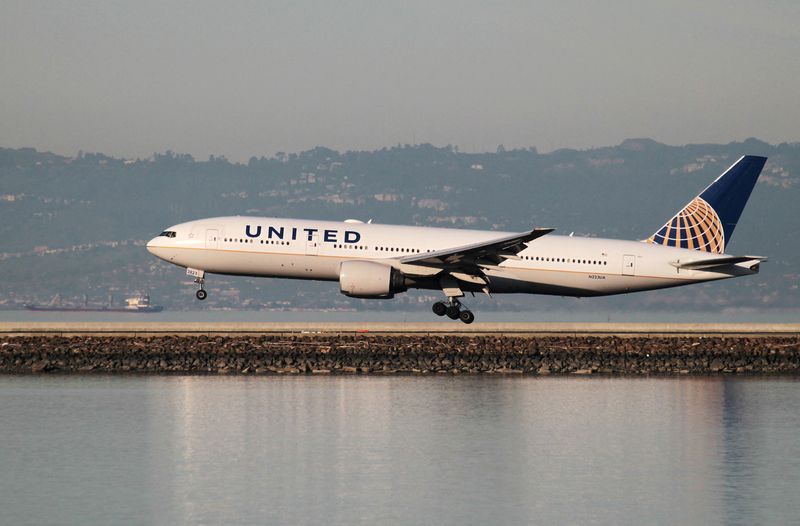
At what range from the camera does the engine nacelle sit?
50281 millimetres

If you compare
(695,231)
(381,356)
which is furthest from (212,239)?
(695,231)

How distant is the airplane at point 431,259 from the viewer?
51375 millimetres

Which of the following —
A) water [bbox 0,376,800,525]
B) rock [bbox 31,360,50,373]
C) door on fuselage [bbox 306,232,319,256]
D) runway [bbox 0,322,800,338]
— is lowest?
water [bbox 0,376,800,525]

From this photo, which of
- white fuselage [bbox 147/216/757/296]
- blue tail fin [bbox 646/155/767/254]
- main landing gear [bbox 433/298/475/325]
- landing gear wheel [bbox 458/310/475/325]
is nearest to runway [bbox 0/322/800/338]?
landing gear wheel [bbox 458/310/475/325]

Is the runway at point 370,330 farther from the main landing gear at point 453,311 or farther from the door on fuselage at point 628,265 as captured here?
the door on fuselage at point 628,265

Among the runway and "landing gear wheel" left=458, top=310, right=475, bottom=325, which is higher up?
"landing gear wheel" left=458, top=310, right=475, bottom=325

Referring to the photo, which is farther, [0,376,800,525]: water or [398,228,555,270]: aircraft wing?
[398,228,555,270]: aircraft wing

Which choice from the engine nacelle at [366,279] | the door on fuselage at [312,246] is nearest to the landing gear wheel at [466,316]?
the engine nacelle at [366,279]

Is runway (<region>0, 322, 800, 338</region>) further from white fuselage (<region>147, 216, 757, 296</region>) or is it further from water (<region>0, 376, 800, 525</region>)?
water (<region>0, 376, 800, 525</region>)

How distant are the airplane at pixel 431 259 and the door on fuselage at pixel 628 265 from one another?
42mm

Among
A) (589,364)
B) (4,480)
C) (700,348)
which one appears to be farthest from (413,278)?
(4,480)

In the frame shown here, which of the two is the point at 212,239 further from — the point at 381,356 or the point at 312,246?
the point at 381,356

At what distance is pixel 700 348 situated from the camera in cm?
4975

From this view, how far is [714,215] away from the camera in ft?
193
